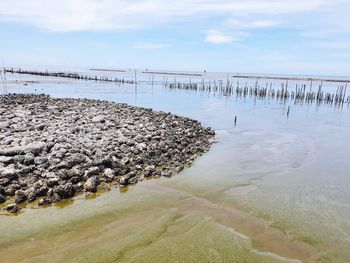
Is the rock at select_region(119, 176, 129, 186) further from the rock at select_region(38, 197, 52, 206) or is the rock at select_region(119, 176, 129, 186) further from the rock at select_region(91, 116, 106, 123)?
the rock at select_region(91, 116, 106, 123)

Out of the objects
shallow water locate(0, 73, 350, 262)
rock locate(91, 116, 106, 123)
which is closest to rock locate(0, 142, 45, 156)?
shallow water locate(0, 73, 350, 262)

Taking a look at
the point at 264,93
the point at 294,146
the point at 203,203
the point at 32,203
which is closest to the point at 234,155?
the point at 294,146

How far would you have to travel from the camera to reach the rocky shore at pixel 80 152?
962 cm

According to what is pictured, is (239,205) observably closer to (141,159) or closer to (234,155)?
(141,159)

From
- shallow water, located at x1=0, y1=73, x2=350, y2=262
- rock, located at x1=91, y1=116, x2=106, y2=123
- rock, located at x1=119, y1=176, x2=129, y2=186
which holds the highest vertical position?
rock, located at x1=91, y1=116, x2=106, y2=123

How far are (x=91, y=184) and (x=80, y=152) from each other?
7.91 feet

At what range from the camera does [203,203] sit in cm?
977

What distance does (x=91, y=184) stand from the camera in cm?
994

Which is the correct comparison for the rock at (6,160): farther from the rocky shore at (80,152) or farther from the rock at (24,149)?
the rock at (24,149)

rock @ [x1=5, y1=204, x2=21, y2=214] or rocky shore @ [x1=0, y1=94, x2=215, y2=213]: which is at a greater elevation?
rocky shore @ [x1=0, y1=94, x2=215, y2=213]

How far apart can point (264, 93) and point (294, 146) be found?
39695mm

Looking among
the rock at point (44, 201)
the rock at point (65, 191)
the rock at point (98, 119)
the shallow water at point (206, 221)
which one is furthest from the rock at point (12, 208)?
the rock at point (98, 119)

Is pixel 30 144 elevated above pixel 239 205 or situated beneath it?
elevated above

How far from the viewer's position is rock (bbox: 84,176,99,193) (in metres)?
9.83
